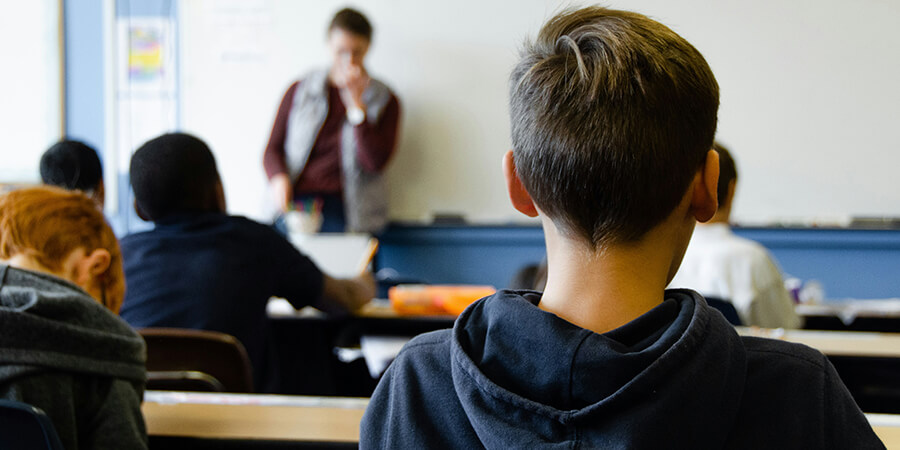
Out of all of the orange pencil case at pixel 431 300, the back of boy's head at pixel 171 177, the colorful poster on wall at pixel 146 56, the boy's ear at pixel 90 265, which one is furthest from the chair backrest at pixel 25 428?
the colorful poster on wall at pixel 146 56

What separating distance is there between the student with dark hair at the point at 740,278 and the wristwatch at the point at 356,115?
2302 millimetres

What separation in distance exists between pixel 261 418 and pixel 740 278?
60.0 inches

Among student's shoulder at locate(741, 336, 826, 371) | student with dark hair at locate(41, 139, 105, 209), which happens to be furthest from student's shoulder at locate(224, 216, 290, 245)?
student's shoulder at locate(741, 336, 826, 371)

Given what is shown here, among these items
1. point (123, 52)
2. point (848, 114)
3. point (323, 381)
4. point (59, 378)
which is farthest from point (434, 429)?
point (123, 52)

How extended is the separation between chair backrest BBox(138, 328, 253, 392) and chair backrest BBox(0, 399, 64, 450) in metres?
0.56

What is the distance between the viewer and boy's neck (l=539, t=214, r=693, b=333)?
2.23ft

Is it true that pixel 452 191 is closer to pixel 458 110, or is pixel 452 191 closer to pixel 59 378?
pixel 458 110

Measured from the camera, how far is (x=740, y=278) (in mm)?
2229

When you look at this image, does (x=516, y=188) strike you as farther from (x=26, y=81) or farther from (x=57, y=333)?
(x=26, y=81)

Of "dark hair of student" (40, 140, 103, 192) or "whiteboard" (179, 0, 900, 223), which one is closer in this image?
"dark hair of student" (40, 140, 103, 192)

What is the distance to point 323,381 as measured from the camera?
2590 mm

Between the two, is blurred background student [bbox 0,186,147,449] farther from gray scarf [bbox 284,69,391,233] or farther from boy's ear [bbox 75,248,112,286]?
gray scarf [bbox 284,69,391,233]

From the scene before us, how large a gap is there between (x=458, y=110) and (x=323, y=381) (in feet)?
7.37

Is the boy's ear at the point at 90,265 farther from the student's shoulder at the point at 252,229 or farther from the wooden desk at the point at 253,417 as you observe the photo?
the student's shoulder at the point at 252,229
